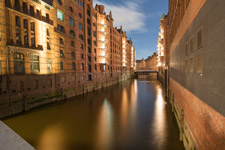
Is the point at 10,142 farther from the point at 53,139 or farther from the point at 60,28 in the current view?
the point at 60,28

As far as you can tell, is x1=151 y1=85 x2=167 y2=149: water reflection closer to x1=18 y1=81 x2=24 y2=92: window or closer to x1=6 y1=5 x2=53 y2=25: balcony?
x1=18 y1=81 x2=24 y2=92: window

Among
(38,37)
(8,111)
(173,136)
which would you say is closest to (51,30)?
(38,37)

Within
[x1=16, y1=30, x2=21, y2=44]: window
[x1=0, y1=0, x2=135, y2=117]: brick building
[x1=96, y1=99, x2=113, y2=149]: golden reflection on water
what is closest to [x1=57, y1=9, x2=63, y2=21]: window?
[x1=0, y1=0, x2=135, y2=117]: brick building

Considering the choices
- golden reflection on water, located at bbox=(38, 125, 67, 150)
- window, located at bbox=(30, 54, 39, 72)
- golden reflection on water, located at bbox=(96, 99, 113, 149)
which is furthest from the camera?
window, located at bbox=(30, 54, 39, 72)

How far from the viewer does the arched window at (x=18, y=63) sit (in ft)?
54.9

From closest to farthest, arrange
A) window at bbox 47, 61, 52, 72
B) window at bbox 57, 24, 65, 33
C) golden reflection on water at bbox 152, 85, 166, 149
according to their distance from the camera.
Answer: golden reflection on water at bbox 152, 85, 166, 149, window at bbox 47, 61, 52, 72, window at bbox 57, 24, 65, 33

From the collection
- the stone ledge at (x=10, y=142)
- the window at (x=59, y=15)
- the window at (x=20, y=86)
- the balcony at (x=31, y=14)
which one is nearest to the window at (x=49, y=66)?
the window at (x=20, y=86)

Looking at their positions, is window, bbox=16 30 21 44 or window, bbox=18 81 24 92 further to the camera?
window, bbox=18 81 24 92

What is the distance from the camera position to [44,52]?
21.0 metres

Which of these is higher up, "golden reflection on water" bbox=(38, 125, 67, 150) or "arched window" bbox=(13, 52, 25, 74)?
"arched window" bbox=(13, 52, 25, 74)

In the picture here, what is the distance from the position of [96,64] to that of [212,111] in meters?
35.9

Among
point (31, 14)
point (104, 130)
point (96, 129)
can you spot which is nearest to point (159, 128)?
point (104, 130)

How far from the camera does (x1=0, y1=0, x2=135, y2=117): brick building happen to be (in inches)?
624

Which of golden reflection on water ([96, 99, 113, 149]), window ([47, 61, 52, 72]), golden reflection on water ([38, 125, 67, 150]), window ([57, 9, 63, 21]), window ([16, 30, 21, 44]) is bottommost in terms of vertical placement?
golden reflection on water ([96, 99, 113, 149])
